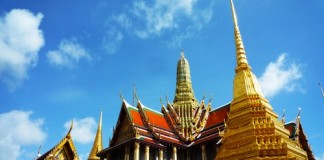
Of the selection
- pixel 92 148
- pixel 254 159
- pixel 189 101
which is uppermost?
pixel 189 101

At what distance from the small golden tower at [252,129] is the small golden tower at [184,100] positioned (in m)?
9.39

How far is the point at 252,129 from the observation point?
1508 centimetres

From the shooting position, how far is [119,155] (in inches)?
1013

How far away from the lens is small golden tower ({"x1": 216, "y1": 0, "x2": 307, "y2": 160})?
1391 centimetres

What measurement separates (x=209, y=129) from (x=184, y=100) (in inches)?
221

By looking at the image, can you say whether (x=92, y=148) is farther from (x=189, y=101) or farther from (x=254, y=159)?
(x=254, y=159)

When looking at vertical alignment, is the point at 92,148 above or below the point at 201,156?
above

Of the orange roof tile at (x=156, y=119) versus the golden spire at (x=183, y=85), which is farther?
the golden spire at (x=183, y=85)

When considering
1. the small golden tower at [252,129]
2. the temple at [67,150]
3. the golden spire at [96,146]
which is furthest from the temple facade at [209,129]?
the temple at [67,150]

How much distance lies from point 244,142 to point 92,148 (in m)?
20.6

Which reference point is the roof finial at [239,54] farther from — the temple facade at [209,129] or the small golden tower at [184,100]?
the small golden tower at [184,100]

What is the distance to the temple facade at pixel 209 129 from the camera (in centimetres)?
1473

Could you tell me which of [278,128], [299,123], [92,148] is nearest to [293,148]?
[278,128]

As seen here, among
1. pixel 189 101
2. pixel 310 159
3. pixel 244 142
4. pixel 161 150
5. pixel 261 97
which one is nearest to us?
pixel 244 142
